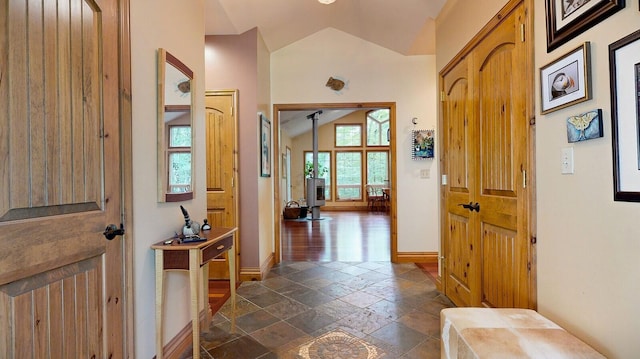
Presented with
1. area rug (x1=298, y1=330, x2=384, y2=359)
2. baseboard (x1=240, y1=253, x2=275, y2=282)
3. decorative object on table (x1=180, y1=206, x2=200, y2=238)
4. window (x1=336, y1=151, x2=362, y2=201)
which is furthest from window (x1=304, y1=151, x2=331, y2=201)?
decorative object on table (x1=180, y1=206, x2=200, y2=238)

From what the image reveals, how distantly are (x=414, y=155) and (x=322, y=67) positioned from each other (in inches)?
64.7

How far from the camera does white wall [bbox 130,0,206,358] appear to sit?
64.9 inches

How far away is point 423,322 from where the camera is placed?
2.44m

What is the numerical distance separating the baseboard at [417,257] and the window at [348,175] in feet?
24.2

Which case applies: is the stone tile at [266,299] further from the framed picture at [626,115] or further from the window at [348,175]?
the window at [348,175]

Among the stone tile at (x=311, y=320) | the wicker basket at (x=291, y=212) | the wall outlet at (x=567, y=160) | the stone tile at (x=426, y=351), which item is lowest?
the stone tile at (x=426, y=351)

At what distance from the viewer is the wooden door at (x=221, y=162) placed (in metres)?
3.48

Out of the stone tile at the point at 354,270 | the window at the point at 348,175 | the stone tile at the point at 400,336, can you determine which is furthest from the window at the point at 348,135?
Answer: the stone tile at the point at 400,336

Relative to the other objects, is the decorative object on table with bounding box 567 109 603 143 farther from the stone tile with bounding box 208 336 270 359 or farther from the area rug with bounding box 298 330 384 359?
the stone tile with bounding box 208 336 270 359

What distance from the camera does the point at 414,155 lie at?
163 inches

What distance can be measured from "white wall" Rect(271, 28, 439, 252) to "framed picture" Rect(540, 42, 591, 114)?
261cm

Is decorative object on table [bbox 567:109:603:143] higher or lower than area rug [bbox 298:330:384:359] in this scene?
higher

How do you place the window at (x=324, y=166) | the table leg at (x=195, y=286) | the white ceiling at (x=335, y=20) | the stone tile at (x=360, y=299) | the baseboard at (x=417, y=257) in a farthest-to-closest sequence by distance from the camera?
the window at (x=324, y=166) < the baseboard at (x=417, y=257) < the white ceiling at (x=335, y=20) < the stone tile at (x=360, y=299) < the table leg at (x=195, y=286)

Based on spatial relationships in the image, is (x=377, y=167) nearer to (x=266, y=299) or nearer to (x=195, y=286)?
(x=266, y=299)
